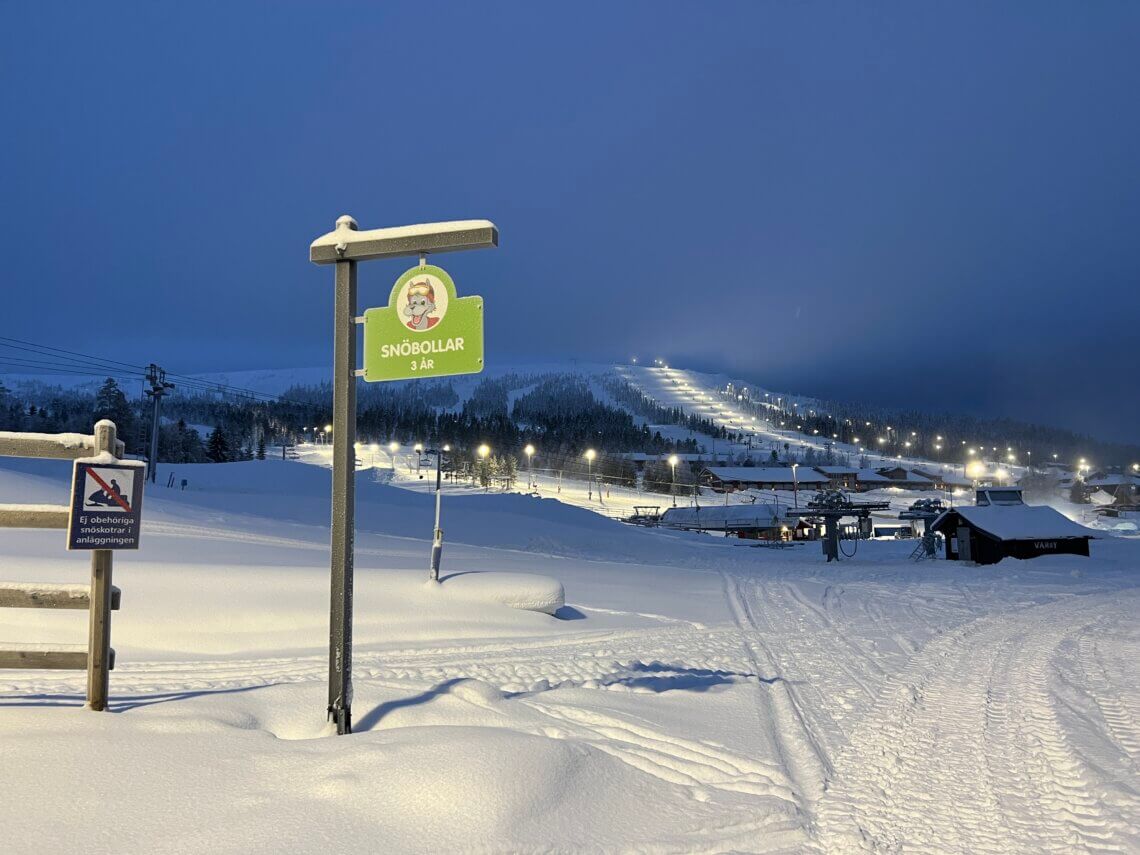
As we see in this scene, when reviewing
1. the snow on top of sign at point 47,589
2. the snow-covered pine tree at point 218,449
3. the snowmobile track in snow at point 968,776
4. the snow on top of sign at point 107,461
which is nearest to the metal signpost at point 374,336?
the snow on top of sign at point 107,461

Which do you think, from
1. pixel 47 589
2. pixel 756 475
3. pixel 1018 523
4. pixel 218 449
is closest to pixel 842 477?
A: pixel 756 475

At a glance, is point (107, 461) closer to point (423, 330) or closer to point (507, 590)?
point (423, 330)

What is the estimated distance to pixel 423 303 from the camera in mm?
4992

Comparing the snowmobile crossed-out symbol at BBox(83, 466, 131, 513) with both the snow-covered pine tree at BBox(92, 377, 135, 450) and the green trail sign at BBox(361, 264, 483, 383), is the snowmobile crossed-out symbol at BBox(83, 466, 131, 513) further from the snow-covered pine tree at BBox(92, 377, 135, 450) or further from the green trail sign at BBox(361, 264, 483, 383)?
Result: the snow-covered pine tree at BBox(92, 377, 135, 450)

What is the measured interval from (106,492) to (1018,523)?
38.3 metres

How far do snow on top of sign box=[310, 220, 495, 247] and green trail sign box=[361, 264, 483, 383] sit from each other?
348 millimetres

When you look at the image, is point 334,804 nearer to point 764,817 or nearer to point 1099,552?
point 764,817

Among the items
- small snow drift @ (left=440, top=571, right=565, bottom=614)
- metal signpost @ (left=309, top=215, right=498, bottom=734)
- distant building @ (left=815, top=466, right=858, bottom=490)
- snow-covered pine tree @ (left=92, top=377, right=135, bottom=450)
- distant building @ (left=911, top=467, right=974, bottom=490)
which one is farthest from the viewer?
distant building @ (left=815, top=466, right=858, bottom=490)

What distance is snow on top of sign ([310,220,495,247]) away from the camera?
5.18 meters

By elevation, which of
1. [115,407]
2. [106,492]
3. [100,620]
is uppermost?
[115,407]

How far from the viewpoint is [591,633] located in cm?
1073

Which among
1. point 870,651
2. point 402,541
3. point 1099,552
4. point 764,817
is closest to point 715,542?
point 1099,552

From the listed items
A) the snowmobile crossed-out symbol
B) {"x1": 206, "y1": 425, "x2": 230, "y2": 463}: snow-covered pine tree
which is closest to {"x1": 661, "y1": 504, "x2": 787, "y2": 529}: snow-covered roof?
the snowmobile crossed-out symbol

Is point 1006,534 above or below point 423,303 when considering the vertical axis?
below
